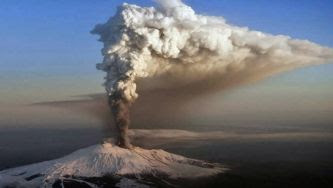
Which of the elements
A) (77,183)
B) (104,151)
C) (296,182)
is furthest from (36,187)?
(296,182)

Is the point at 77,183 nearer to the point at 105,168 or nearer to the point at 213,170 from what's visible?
the point at 105,168

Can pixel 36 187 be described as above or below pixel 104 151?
below

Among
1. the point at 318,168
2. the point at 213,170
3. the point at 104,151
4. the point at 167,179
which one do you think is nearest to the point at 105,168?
the point at 104,151

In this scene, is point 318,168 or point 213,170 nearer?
point 213,170

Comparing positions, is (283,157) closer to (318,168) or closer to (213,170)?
(318,168)

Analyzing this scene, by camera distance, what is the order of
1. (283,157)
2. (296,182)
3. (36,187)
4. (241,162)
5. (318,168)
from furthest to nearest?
(283,157) < (241,162) < (318,168) < (296,182) < (36,187)

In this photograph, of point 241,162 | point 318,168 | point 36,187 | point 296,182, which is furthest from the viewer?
point 241,162
